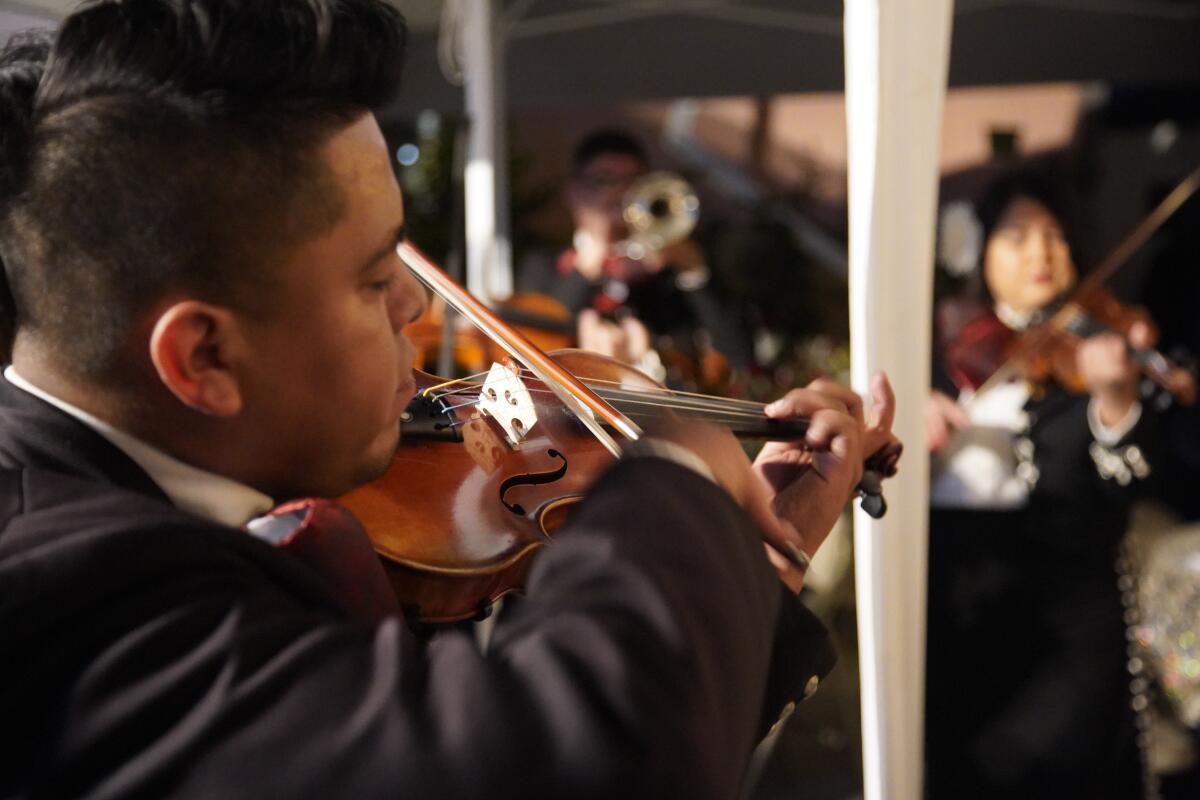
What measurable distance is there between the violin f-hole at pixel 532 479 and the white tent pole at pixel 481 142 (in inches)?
66.1

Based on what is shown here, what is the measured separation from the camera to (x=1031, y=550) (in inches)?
100

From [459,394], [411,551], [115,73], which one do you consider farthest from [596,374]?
[115,73]

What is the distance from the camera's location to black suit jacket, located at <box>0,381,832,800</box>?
0.54 m

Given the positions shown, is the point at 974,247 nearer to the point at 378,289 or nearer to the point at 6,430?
the point at 378,289

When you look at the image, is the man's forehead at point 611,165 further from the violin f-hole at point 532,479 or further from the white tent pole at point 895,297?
the violin f-hole at point 532,479

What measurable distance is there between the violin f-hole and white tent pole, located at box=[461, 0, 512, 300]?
168cm

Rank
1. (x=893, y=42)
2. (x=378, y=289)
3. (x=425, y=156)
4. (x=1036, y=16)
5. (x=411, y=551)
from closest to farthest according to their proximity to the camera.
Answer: (x=378, y=289)
(x=411, y=551)
(x=893, y=42)
(x=1036, y=16)
(x=425, y=156)

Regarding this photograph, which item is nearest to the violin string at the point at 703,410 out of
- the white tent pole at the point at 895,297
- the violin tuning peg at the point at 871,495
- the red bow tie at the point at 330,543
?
the violin tuning peg at the point at 871,495

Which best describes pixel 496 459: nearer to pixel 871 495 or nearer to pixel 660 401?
pixel 660 401

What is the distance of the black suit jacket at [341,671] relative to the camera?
54 centimetres

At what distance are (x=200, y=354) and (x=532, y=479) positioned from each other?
16.6 inches

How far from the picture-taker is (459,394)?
1.12 metres

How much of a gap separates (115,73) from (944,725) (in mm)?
2446

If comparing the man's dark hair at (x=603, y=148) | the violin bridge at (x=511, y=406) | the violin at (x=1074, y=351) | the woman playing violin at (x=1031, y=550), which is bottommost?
the woman playing violin at (x=1031, y=550)
